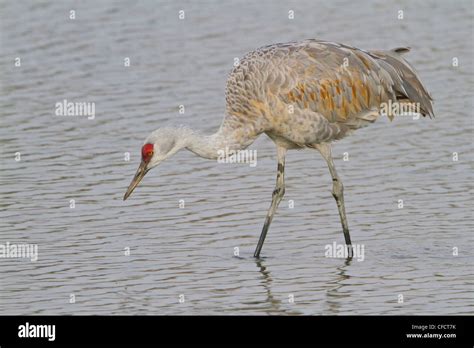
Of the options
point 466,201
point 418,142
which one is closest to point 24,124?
point 418,142

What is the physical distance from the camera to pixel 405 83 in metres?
13.7

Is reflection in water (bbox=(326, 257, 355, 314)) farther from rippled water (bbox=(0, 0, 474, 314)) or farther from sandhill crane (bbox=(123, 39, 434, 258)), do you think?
sandhill crane (bbox=(123, 39, 434, 258))

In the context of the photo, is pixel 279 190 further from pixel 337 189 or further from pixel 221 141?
pixel 221 141

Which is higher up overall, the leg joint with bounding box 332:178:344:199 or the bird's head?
the bird's head

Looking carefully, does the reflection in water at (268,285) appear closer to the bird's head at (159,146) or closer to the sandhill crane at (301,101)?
the sandhill crane at (301,101)

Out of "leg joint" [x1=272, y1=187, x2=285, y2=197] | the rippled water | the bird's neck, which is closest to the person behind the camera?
the rippled water

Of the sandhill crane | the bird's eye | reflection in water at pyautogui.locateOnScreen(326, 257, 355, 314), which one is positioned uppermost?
the sandhill crane

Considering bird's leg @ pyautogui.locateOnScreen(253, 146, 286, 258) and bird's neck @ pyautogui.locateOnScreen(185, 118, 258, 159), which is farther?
bird's leg @ pyautogui.locateOnScreen(253, 146, 286, 258)

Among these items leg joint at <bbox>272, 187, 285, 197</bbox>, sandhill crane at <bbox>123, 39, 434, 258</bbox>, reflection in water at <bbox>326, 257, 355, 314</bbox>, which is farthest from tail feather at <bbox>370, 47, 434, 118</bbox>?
reflection in water at <bbox>326, 257, 355, 314</bbox>

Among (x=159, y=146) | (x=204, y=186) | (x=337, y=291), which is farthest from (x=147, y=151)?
(x=204, y=186)

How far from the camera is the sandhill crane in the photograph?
12.9 m

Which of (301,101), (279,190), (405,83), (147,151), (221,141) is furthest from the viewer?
(405,83)

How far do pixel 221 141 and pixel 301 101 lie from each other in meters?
0.86

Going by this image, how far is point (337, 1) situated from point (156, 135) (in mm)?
12406
